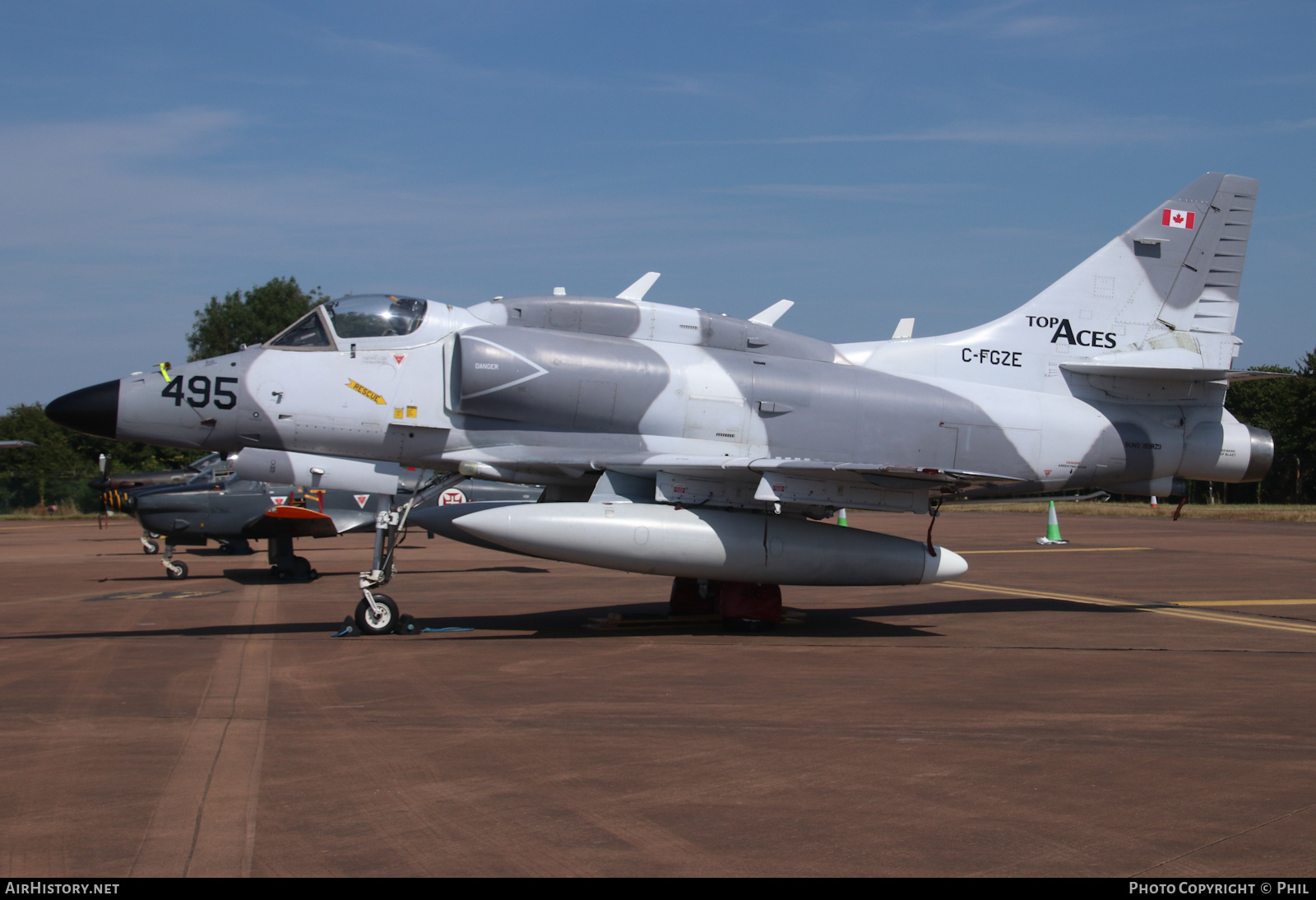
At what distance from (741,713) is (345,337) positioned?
19.9ft

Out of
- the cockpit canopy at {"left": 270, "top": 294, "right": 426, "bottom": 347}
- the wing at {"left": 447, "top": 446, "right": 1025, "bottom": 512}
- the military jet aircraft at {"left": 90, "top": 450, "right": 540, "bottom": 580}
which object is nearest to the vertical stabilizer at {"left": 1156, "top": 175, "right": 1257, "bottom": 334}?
the wing at {"left": 447, "top": 446, "right": 1025, "bottom": 512}

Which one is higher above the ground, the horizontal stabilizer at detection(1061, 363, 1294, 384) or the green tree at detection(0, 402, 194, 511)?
the horizontal stabilizer at detection(1061, 363, 1294, 384)

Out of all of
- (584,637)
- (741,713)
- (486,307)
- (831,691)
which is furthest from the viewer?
(486,307)

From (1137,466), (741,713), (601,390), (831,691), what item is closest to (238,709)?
(741,713)

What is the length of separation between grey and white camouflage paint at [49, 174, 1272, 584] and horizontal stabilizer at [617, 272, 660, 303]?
1.7 inches

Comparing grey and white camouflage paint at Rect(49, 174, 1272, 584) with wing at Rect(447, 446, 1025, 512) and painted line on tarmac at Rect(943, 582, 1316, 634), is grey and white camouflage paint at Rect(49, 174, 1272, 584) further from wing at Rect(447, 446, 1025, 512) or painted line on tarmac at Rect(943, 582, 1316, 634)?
painted line on tarmac at Rect(943, 582, 1316, 634)

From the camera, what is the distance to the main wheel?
10258 mm

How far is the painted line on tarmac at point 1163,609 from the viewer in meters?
10.9

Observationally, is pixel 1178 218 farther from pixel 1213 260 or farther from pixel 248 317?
pixel 248 317

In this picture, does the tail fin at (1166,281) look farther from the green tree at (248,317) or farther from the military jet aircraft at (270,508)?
the green tree at (248,317)

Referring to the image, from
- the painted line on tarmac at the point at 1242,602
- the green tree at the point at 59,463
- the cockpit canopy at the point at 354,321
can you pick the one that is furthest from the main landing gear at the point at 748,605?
the green tree at the point at 59,463

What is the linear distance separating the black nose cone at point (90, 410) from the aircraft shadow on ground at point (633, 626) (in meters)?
2.26

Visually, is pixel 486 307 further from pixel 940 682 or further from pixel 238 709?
pixel 940 682

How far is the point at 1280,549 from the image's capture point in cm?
2130
